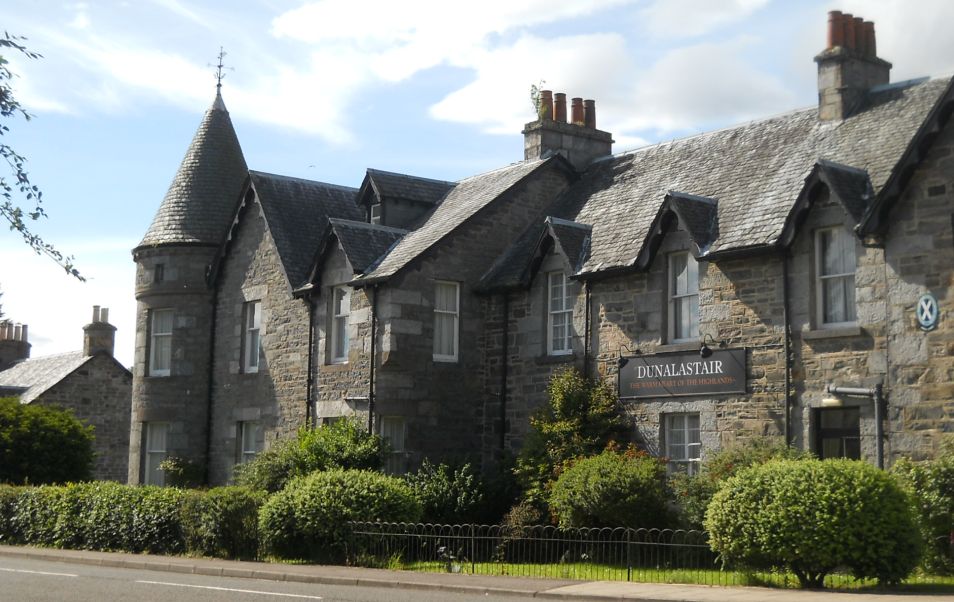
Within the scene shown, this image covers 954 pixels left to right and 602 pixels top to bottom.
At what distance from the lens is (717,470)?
20.9 meters

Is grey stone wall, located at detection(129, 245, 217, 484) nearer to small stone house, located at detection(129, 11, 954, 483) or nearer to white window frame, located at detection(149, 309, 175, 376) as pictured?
small stone house, located at detection(129, 11, 954, 483)

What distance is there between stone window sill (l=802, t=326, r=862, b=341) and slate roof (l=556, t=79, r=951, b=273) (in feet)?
5.76

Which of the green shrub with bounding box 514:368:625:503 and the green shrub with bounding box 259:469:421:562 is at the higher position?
the green shrub with bounding box 514:368:625:503

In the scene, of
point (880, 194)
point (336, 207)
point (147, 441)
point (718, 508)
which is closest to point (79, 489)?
point (147, 441)

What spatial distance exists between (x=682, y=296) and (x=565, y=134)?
831 cm

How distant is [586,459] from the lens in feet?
75.0

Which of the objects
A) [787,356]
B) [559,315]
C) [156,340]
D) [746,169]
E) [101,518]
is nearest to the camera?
[787,356]

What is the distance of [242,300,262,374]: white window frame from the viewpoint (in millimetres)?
31734

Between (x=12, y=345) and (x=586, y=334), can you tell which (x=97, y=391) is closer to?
(x=12, y=345)

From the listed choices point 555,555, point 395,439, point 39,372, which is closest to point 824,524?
point 555,555

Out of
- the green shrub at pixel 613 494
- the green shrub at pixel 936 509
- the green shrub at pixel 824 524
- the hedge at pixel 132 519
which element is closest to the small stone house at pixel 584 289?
the green shrub at pixel 936 509

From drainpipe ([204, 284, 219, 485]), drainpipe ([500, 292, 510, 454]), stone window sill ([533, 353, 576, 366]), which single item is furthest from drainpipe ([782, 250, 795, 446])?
drainpipe ([204, 284, 219, 485])

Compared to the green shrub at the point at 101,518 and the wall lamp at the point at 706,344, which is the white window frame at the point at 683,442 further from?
the green shrub at the point at 101,518

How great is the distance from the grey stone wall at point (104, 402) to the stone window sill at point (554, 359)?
84.1 ft
